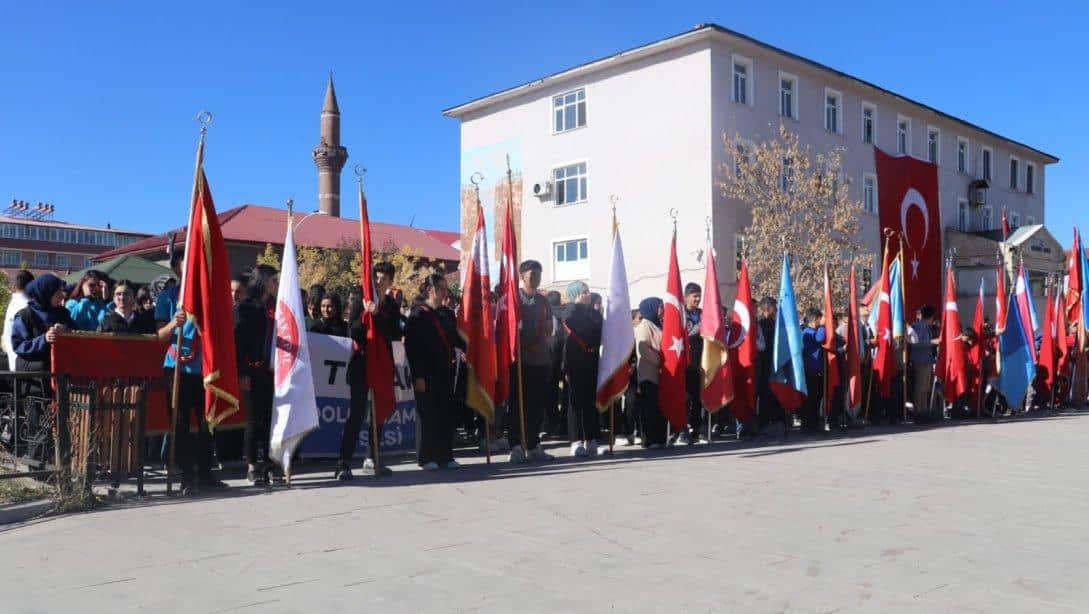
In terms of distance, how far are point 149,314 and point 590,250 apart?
24015 millimetres

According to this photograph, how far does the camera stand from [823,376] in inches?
535

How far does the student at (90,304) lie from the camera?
9.93m

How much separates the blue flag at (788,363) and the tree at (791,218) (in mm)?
16340

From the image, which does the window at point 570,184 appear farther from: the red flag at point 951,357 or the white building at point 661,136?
the red flag at point 951,357

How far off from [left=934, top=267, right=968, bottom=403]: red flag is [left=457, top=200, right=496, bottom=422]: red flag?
9.02 metres

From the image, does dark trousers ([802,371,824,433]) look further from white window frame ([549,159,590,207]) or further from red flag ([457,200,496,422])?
white window frame ([549,159,590,207])

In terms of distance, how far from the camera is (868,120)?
3544 cm

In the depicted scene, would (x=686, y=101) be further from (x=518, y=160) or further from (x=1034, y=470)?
(x=1034, y=470)

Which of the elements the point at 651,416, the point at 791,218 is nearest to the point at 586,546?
the point at 651,416

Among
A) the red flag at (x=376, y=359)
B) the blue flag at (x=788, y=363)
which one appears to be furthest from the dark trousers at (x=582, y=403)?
the blue flag at (x=788, y=363)

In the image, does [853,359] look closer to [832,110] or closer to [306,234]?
[832,110]

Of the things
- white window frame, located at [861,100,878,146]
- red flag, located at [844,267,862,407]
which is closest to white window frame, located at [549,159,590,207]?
white window frame, located at [861,100,878,146]

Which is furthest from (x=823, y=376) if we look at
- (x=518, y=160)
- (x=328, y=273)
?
(x=328, y=273)

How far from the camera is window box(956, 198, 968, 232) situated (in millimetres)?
39844
